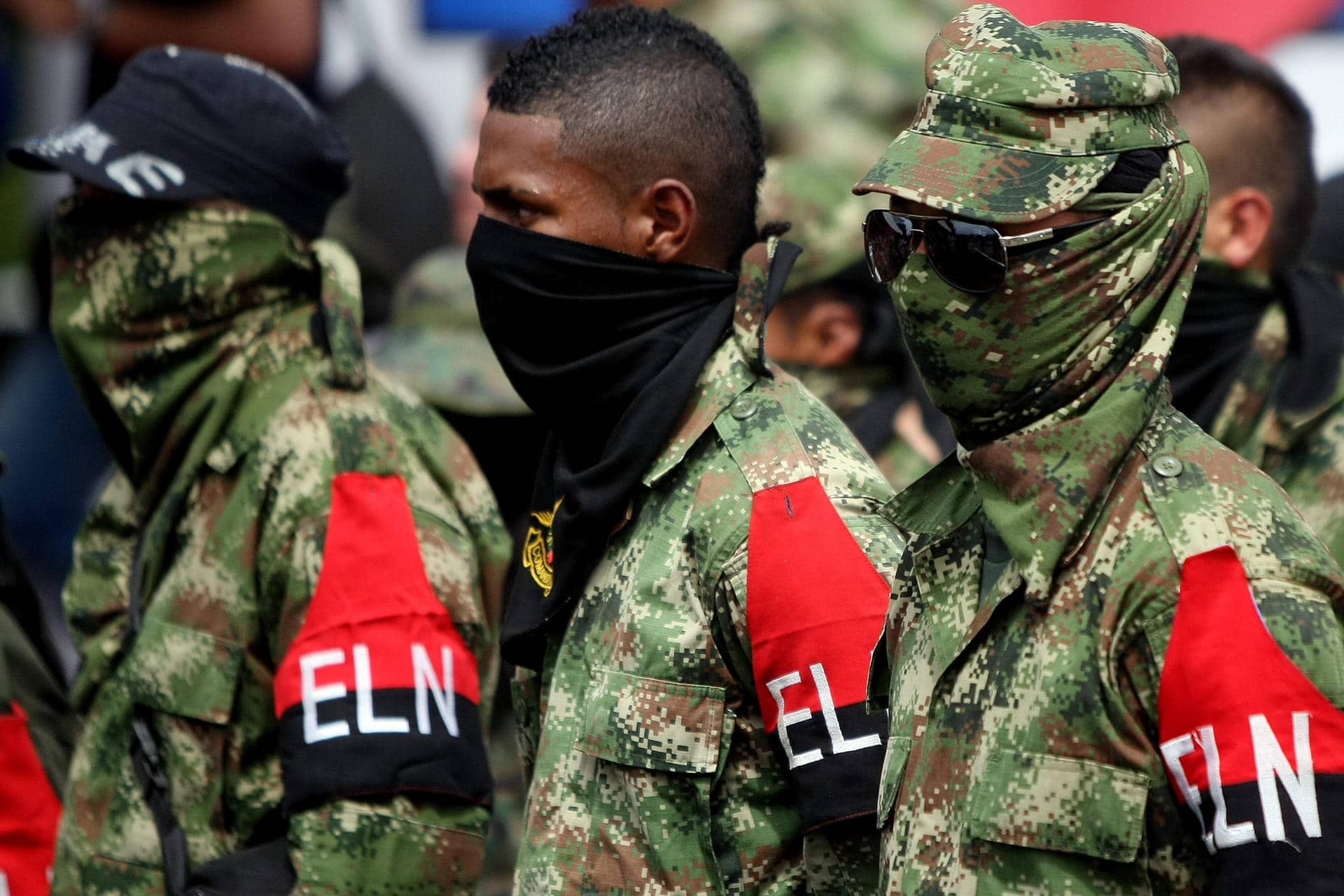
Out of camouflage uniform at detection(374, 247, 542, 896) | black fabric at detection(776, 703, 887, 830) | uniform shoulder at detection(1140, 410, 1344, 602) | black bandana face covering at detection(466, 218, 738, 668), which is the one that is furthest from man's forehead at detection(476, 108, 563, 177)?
camouflage uniform at detection(374, 247, 542, 896)

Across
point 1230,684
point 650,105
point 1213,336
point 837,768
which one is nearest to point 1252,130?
point 1213,336

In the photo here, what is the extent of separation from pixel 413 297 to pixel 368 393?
2278 millimetres

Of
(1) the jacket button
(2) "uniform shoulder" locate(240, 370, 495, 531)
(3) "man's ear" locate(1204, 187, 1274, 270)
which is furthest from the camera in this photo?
(3) "man's ear" locate(1204, 187, 1274, 270)

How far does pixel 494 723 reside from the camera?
5426mm

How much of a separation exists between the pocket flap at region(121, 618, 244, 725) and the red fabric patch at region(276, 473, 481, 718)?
13 centimetres

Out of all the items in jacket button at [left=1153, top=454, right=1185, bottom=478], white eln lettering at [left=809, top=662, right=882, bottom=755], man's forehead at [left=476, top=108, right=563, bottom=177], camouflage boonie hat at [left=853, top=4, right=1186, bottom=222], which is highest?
man's forehead at [left=476, top=108, right=563, bottom=177]

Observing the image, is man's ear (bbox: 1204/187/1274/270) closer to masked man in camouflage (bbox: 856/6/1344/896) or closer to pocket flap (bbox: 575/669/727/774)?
masked man in camouflage (bbox: 856/6/1344/896)

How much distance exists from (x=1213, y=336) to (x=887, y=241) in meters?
1.85

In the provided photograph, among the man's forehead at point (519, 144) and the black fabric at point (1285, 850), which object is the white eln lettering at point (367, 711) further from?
the black fabric at point (1285, 850)

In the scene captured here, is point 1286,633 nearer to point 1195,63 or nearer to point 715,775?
point 715,775

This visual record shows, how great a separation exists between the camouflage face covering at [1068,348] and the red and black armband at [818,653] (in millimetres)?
388

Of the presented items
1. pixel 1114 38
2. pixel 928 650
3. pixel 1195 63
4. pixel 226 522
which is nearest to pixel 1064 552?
pixel 928 650

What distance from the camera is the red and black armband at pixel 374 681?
310 centimetres

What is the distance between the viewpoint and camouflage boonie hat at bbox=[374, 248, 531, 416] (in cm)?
543
